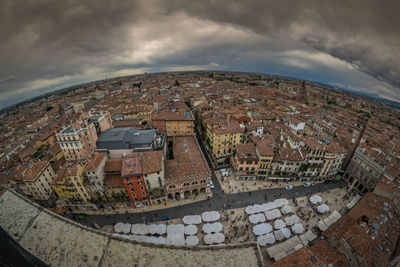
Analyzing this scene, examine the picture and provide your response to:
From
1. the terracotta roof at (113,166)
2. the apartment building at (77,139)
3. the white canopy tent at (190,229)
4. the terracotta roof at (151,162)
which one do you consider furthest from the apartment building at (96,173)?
the white canopy tent at (190,229)

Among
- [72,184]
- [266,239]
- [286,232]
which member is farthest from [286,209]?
[72,184]

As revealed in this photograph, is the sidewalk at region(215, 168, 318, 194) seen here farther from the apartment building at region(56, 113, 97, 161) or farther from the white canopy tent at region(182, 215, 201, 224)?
the apartment building at region(56, 113, 97, 161)

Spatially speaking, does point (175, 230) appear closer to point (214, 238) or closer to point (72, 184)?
point (214, 238)

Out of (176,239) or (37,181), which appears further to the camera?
(37,181)

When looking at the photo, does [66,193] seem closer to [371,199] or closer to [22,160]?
[22,160]

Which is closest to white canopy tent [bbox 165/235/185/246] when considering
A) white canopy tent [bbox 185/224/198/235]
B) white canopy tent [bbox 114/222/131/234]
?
white canopy tent [bbox 185/224/198/235]

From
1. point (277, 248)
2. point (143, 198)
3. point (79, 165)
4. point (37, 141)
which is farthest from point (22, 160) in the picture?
point (277, 248)
